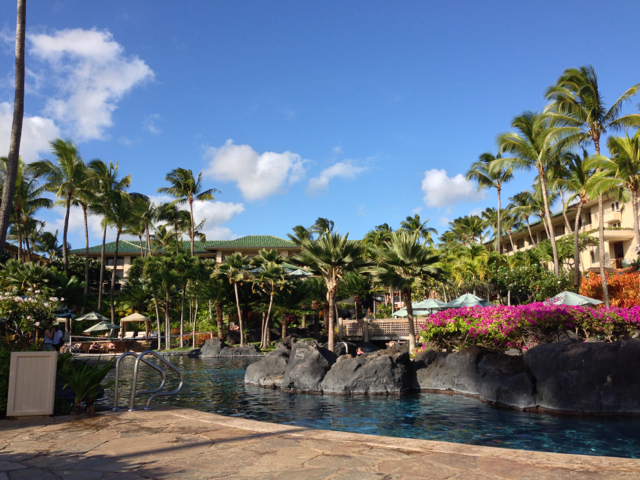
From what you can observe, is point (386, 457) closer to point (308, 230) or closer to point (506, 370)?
point (506, 370)

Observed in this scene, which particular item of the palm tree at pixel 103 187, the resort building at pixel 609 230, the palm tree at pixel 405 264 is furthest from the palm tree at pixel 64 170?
the resort building at pixel 609 230

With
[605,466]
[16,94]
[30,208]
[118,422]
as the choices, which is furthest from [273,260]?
[605,466]

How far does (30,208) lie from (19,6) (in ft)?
107

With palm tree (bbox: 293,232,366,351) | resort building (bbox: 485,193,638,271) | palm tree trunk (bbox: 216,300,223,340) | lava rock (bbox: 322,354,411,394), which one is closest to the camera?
lava rock (bbox: 322,354,411,394)

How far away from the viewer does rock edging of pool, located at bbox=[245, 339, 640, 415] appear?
10.6 meters

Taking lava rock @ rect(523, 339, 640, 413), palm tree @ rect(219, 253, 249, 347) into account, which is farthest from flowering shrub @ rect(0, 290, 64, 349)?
palm tree @ rect(219, 253, 249, 347)

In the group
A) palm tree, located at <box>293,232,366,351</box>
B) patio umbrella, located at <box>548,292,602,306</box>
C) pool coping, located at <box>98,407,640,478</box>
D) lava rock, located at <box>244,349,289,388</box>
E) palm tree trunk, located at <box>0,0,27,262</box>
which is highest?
palm tree trunk, located at <box>0,0,27,262</box>

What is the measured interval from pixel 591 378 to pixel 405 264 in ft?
30.8

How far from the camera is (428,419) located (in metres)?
10.5

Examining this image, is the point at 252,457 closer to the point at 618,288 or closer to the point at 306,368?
the point at 306,368

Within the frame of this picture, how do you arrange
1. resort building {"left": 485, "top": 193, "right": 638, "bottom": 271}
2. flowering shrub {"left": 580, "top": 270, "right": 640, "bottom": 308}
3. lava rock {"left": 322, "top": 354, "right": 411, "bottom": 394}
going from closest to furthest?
lava rock {"left": 322, "top": 354, "right": 411, "bottom": 394}
flowering shrub {"left": 580, "top": 270, "right": 640, "bottom": 308}
resort building {"left": 485, "top": 193, "right": 638, "bottom": 271}

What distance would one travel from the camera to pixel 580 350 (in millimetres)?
11117

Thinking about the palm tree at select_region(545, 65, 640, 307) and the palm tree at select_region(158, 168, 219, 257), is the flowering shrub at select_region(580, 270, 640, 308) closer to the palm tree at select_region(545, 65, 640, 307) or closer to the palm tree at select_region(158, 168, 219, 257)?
the palm tree at select_region(545, 65, 640, 307)

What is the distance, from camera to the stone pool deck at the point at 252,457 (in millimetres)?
4168
